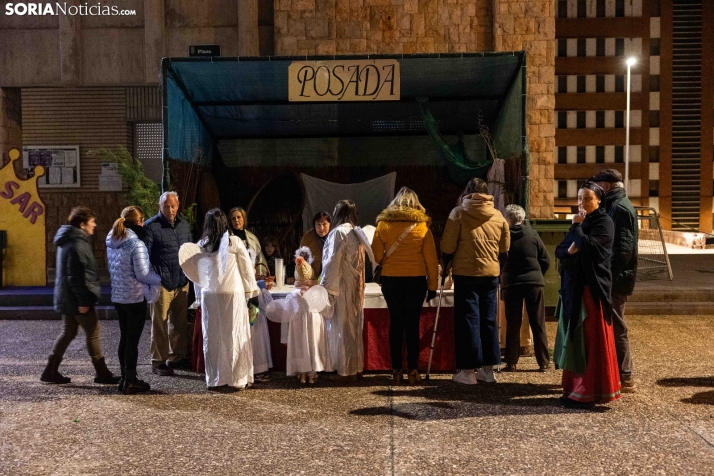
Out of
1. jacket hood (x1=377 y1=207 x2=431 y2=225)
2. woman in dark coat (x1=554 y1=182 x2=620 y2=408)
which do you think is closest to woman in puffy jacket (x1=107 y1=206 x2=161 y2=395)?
jacket hood (x1=377 y1=207 x2=431 y2=225)

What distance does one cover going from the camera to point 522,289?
696 centimetres

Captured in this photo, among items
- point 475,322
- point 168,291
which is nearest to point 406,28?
point 168,291

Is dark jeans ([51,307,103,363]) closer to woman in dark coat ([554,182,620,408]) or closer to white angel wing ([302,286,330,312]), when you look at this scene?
white angel wing ([302,286,330,312])

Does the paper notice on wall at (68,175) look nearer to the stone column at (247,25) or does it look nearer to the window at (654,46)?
the stone column at (247,25)

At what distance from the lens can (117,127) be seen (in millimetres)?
14875

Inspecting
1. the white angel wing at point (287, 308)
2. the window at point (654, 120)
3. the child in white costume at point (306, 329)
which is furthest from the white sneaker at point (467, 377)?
the window at point (654, 120)

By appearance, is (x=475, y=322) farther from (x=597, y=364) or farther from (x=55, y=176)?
(x=55, y=176)

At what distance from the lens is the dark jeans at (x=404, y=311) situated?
21.2 feet

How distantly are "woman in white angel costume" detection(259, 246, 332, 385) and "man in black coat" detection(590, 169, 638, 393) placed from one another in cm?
247

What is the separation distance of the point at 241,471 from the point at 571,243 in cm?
308

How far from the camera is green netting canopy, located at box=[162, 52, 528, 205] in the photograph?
8.84 metres

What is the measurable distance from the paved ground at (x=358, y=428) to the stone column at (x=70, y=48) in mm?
7591

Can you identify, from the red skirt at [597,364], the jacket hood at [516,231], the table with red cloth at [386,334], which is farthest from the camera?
the jacket hood at [516,231]

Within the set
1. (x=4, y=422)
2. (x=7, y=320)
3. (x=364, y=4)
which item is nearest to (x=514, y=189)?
(x=364, y=4)
